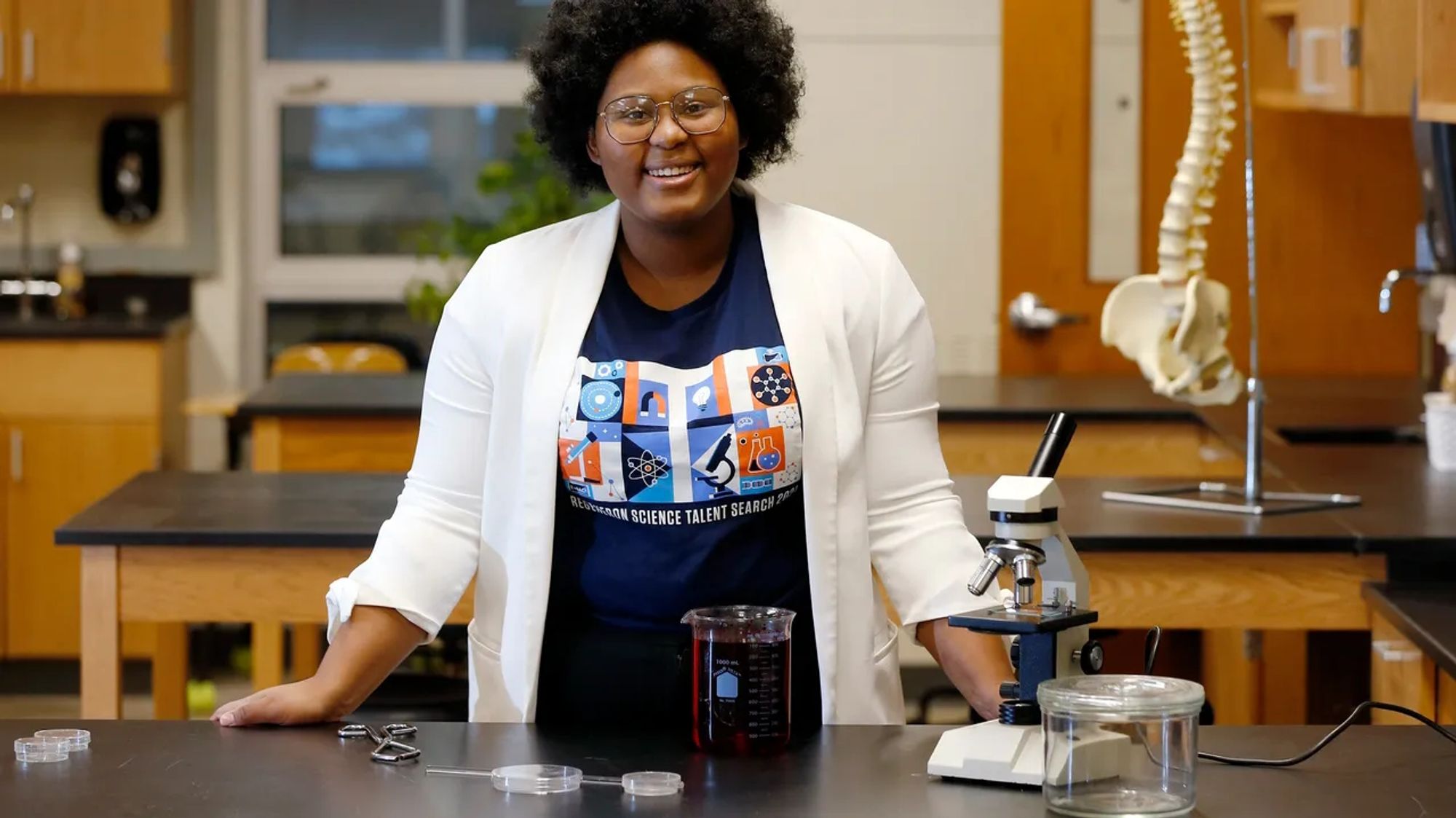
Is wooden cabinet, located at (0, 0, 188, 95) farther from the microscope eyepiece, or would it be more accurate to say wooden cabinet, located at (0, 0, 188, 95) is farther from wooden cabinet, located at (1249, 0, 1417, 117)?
the microscope eyepiece

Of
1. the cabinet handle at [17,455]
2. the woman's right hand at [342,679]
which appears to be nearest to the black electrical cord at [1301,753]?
the woman's right hand at [342,679]

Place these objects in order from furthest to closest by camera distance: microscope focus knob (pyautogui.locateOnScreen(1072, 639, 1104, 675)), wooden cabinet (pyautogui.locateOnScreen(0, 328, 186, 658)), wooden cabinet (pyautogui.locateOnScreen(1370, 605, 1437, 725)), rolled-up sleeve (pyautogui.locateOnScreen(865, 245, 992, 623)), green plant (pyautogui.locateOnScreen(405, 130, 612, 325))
A: wooden cabinet (pyautogui.locateOnScreen(0, 328, 186, 658))
green plant (pyautogui.locateOnScreen(405, 130, 612, 325))
wooden cabinet (pyautogui.locateOnScreen(1370, 605, 1437, 725))
rolled-up sleeve (pyautogui.locateOnScreen(865, 245, 992, 623))
microscope focus knob (pyautogui.locateOnScreen(1072, 639, 1104, 675))

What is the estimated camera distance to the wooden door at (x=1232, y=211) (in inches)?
186

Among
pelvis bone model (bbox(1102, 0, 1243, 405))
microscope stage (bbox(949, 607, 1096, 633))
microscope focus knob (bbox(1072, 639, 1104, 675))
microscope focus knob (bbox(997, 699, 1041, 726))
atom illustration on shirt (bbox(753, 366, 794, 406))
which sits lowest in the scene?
microscope focus knob (bbox(997, 699, 1041, 726))

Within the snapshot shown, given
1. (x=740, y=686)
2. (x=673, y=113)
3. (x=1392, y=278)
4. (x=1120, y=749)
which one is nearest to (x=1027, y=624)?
(x=1120, y=749)

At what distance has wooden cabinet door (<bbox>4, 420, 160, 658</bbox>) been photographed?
16.8ft

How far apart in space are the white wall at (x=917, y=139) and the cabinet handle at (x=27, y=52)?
2143mm

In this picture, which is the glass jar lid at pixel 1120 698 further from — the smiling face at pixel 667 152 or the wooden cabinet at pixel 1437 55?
the wooden cabinet at pixel 1437 55

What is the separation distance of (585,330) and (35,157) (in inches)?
171

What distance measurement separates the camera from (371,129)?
5.73 metres

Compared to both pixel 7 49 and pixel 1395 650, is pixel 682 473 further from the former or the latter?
pixel 7 49

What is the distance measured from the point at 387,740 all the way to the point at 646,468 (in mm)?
398

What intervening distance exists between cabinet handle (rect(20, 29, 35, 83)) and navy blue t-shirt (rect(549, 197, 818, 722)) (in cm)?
392

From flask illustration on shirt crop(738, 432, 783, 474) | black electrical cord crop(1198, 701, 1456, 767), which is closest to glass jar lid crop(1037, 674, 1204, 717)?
black electrical cord crop(1198, 701, 1456, 767)
